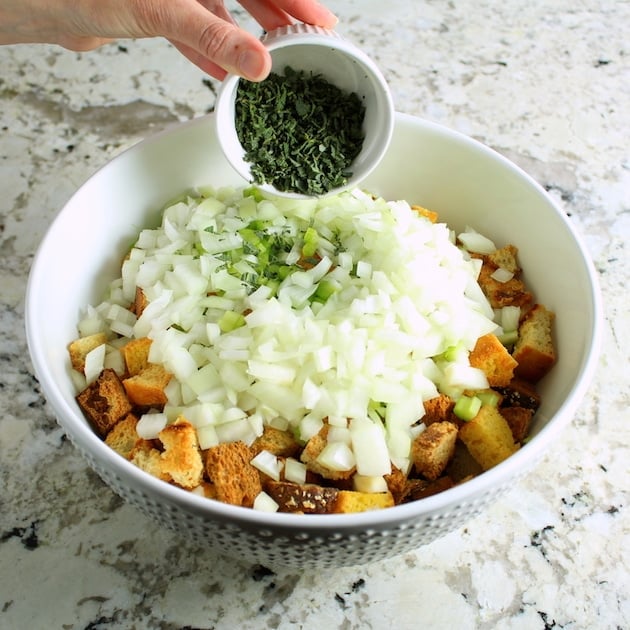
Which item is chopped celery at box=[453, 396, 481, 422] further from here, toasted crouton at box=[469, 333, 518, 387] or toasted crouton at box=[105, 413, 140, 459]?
toasted crouton at box=[105, 413, 140, 459]

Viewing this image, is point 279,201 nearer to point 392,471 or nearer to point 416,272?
point 416,272

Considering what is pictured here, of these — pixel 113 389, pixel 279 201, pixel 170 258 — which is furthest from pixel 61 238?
pixel 279 201

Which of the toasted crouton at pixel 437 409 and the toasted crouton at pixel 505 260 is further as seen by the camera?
the toasted crouton at pixel 505 260

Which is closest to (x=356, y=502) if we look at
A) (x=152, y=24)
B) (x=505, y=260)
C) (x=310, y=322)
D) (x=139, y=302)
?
(x=310, y=322)

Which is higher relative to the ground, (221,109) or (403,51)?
(221,109)

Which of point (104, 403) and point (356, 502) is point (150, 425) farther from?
point (356, 502)

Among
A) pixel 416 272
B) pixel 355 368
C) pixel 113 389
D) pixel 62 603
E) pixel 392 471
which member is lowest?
pixel 62 603

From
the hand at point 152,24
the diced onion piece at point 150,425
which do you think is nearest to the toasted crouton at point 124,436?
the diced onion piece at point 150,425

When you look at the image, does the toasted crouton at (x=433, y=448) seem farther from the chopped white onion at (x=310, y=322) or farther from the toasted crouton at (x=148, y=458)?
the toasted crouton at (x=148, y=458)
